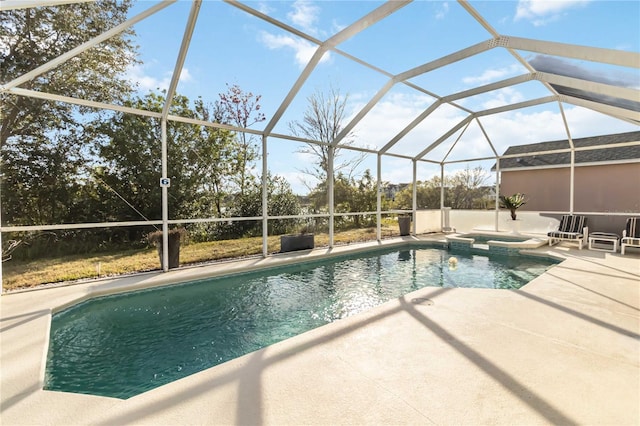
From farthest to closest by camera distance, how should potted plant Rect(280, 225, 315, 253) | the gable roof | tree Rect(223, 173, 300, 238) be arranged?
the gable roof, tree Rect(223, 173, 300, 238), potted plant Rect(280, 225, 315, 253)

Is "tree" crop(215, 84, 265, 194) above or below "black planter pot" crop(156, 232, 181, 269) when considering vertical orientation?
above

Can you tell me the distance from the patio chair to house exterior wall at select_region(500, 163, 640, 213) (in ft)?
10.1

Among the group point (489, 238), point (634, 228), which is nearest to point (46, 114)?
point (489, 238)

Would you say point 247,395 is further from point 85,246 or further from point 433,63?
Answer: point 85,246

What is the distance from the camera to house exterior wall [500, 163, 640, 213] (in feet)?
36.8

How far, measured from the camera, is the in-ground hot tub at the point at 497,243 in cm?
886

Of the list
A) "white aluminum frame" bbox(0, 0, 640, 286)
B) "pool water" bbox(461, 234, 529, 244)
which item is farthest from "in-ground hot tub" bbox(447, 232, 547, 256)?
"white aluminum frame" bbox(0, 0, 640, 286)

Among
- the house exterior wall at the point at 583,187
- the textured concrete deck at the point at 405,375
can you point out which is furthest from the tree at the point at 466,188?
the textured concrete deck at the point at 405,375

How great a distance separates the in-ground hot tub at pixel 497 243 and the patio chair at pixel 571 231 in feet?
1.06

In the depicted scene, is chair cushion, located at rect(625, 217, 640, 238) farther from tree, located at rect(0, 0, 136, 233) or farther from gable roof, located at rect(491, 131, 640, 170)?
tree, located at rect(0, 0, 136, 233)

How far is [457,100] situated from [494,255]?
4727mm

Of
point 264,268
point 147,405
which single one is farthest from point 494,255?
point 147,405

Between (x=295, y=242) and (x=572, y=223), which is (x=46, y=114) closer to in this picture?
(x=295, y=242)

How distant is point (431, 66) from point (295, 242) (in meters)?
5.51
